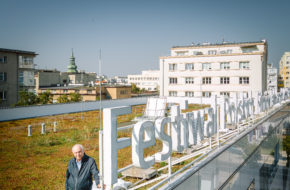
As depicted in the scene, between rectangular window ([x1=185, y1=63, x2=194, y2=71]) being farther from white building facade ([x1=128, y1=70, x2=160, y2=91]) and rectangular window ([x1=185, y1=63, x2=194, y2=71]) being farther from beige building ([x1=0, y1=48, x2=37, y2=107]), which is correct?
white building facade ([x1=128, y1=70, x2=160, y2=91])

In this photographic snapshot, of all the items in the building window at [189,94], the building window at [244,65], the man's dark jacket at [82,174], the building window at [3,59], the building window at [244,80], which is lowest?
the man's dark jacket at [82,174]

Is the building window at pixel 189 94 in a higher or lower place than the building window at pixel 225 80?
lower

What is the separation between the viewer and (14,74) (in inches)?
1695

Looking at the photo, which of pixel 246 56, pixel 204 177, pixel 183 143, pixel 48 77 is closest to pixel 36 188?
pixel 183 143

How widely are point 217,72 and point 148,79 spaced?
9351 cm

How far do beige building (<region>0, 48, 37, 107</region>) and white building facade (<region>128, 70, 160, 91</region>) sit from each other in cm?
9270

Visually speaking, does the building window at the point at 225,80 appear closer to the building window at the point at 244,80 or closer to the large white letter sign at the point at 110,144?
the building window at the point at 244,80

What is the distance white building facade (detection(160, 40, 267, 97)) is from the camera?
4300 centimetres

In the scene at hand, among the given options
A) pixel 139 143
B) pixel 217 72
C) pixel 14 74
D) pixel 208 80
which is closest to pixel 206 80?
pixel 208 80

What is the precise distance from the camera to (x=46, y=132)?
21.0 m

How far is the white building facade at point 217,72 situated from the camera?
4300cm

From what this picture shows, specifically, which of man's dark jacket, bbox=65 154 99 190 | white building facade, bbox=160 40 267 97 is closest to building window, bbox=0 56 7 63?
white building facade, bbox=160 40 267 97

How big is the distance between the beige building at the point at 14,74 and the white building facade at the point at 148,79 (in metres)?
92.7

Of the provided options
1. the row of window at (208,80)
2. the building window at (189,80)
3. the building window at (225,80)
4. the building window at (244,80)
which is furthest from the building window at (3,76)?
the building window at (244,80)
